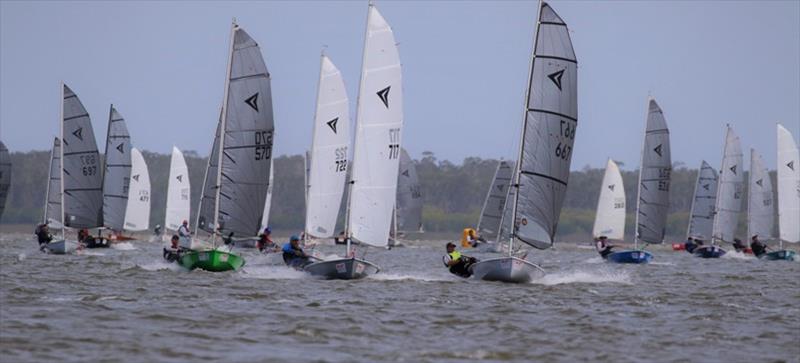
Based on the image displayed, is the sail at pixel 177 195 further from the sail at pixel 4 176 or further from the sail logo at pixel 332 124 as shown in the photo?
the sail logo at pixel 332 124

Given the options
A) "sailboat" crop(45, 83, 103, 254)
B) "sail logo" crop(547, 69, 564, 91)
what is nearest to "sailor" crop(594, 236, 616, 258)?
"sailboat" crop(45, 83, 103, 254)

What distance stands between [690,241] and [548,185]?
40.0 m

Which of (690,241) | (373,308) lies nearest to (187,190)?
(690,241)

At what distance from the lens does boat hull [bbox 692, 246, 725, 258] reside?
63188 mm

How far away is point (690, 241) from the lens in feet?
230

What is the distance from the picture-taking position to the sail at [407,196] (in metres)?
83.9

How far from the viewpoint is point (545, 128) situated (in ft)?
105

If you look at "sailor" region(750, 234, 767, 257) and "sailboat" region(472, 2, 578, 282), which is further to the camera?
"sailor" region(750, 234, 767, 257)

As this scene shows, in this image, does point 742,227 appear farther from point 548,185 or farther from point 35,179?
point 548,185

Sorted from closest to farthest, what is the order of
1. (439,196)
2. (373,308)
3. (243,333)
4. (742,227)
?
(243,333) < (373,308) < (742,227) < (439,196)

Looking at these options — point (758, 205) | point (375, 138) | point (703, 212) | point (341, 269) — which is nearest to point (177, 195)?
point (703, 212)

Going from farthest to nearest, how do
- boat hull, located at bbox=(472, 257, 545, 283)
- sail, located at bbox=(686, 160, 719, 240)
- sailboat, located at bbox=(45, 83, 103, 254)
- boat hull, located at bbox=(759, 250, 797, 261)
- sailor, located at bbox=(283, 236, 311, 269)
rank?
sail, located at bbox=(686, 160, 719, 240)
boat hull, located at bbox=(759, 250, 797, 261)
sailboat, located at bbox=(45, 83, 103, 254)
sailor, located at bbox=(283, 236, 311, 269)
boat hull, located at bbox=(472, 257, 545, 283)

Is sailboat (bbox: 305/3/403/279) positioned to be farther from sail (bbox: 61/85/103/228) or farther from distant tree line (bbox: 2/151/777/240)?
distant tree line (bbox: 2/151/777/240)

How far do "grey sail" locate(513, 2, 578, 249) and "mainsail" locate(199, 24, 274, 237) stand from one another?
7.39 meters
